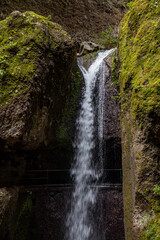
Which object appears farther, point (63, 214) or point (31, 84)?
point (63, 214)

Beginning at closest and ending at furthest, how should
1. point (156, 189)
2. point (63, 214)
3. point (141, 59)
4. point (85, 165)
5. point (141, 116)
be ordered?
1. point (156, 189)
2. point (141, 116)
3. point (141, 59)
4. point (63, 214)
5. point (85, 165)

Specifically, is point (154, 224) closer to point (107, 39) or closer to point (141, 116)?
point (141, 116)

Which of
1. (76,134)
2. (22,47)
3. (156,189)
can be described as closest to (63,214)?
(76,134)

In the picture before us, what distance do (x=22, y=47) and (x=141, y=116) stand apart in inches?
122

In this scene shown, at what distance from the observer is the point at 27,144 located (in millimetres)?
3934

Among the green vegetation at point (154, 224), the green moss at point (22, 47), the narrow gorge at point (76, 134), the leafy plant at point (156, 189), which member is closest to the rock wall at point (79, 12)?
the green moss at point (22, 47)

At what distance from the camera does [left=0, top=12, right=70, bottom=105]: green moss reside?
3.91 m

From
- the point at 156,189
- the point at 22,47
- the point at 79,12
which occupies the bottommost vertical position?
the point at 156,189

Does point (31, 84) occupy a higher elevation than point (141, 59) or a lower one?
lower

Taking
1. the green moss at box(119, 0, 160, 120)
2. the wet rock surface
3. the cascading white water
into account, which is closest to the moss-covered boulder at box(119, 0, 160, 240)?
the green moss at box(119, 0, 160, 120)

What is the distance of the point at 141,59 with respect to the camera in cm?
363

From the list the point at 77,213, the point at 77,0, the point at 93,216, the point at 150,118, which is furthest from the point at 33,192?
the point at 77,0

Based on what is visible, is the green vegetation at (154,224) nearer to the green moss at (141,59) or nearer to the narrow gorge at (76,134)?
the narrow gorge at (76,134)

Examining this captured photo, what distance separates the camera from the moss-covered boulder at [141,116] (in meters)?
2.77
